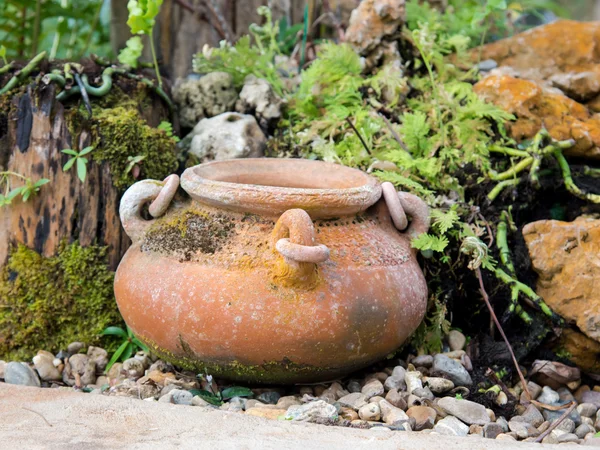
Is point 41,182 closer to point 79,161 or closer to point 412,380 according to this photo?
point 79,161

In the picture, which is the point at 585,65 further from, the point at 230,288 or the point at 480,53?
the point at 230,288

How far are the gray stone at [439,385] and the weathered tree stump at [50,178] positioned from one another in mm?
1741

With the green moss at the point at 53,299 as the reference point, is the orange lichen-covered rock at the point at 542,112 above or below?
above

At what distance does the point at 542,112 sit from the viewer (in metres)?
3.64

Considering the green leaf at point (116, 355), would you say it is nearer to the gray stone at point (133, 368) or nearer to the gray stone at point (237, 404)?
the gray stone at point (133, 368)

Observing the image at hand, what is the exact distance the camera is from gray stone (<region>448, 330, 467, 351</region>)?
299cm

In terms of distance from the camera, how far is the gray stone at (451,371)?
8.79ft

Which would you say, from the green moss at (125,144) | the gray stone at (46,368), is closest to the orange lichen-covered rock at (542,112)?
the green moss at (125,144)

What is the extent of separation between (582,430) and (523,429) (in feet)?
0.94

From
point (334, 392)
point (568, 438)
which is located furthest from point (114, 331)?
point (568, 438)

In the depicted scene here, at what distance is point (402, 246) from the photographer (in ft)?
8.93

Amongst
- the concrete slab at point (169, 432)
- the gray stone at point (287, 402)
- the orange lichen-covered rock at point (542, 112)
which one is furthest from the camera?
the orange lichen-covered rock at point (542, 112)

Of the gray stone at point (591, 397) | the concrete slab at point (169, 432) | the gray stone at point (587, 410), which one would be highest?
the concrete slab at point (169, 432)

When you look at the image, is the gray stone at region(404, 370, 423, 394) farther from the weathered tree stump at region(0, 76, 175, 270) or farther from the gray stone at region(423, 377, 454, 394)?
the weathered tree stump at region(0, 76, 175, 270)
